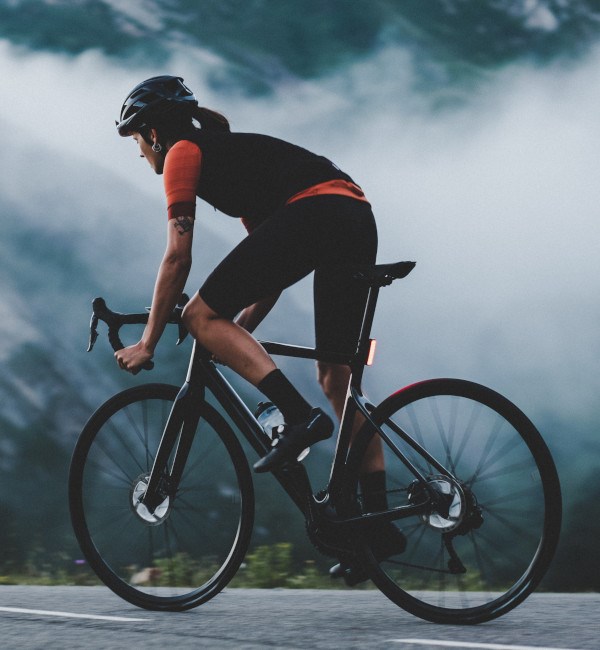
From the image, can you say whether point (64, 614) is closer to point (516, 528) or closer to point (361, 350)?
point (361, 350)

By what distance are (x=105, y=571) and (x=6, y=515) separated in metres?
2.32

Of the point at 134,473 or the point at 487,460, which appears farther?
the point at 134,473

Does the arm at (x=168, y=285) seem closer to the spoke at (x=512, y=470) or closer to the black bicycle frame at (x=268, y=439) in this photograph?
the black bicycle frame at (x=268, y=439)

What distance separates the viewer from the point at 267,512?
5.64 meters

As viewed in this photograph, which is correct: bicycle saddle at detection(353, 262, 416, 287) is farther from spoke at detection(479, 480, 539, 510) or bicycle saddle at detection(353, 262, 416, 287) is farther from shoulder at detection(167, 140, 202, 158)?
spoke at detection(479, 480, 539, 510)

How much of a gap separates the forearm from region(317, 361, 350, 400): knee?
1.83 feet

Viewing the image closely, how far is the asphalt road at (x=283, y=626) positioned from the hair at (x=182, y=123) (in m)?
1.58

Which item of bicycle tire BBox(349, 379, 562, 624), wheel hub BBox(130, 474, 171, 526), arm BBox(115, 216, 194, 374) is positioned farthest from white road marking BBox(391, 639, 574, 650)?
arm BBox(115, 216, 194, 374)

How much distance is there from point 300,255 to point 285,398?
1.49ft

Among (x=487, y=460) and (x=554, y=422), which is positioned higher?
(x=554, y=422)

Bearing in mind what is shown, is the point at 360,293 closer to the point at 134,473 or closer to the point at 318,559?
the point at 134,473

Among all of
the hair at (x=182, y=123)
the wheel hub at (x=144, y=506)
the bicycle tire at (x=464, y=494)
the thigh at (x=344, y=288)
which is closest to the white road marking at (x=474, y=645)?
the bicycle tire at (x=464, y=494)

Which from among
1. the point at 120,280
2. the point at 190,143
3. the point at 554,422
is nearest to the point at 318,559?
the point at 554,422

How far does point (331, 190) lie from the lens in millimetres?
3523
